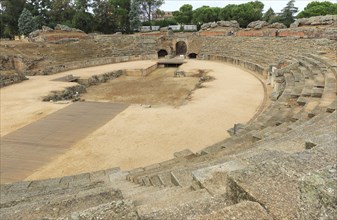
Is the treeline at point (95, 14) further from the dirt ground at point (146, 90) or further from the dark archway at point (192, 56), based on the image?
the dirt ground at point (146, 90)

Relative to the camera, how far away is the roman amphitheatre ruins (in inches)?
103

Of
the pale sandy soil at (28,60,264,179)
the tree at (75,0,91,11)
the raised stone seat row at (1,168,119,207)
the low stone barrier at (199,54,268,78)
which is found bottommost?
the pale sandy soil at (28,60,264,179)

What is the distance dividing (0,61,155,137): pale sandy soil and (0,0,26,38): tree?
74.5 ft

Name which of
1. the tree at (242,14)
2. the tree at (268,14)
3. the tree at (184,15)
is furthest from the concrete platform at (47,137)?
the tree at (268,14)

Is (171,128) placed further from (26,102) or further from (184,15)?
(184,15)

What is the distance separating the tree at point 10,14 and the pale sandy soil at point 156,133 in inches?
1467

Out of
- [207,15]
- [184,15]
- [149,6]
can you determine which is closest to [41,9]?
[149,6]

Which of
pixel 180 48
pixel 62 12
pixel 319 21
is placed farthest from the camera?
pixel 62 12

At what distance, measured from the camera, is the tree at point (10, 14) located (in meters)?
41.1

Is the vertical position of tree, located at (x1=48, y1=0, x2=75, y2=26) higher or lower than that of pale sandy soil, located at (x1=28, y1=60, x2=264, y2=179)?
higher

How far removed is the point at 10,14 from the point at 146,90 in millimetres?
33403

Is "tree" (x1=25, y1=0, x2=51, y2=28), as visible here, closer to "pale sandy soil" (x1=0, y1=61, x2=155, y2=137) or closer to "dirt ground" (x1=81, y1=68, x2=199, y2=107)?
"pale sandy soil" (x1=0, y1=61, x2=155, y2=137)

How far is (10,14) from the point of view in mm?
41625

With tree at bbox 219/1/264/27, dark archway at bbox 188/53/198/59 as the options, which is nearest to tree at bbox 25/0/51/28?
dark archway at bbox 188/53/198/59
